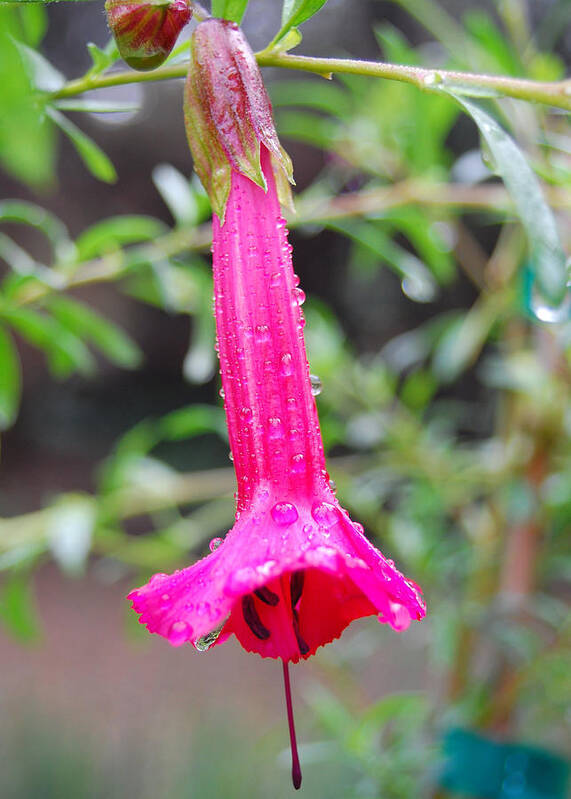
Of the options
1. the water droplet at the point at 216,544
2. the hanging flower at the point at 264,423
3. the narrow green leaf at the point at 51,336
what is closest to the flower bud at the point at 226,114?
the hanging flower at the point at 264,423

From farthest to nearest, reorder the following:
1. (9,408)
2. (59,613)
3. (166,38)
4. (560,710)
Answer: (59,613), (560,710), (9,408), (166,38)

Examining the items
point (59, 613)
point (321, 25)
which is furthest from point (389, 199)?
point (59, 613)

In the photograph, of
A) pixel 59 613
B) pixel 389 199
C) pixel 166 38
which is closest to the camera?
pixel 166 38

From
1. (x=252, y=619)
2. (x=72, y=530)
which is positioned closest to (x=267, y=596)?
(x=252, y=619)

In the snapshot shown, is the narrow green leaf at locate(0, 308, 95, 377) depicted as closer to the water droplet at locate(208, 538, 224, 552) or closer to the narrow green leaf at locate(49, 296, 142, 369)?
the narrow green leaf at locate(49, 296, 142, 369)

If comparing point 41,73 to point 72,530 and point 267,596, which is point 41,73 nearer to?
point 267,596

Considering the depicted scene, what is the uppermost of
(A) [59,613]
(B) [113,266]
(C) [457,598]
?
(A) [59,613]

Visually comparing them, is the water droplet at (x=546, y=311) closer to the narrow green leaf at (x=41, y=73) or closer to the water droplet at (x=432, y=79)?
the water droplet at (x=432, y=79)

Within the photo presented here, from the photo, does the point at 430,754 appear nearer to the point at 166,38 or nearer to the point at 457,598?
the point at 457,598
